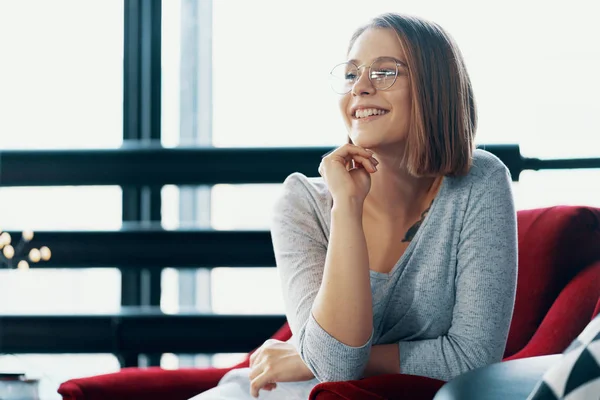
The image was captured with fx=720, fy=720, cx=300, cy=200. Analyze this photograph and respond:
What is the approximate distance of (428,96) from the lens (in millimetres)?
1561

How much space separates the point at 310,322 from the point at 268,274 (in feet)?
5.09

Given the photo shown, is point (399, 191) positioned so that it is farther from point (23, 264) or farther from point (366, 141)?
point (23, 264)

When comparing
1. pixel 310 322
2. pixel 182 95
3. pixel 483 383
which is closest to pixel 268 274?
pixel 182 95

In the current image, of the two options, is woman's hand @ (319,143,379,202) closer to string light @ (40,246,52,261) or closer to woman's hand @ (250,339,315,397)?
woman's hand @ (250,339,315,397)

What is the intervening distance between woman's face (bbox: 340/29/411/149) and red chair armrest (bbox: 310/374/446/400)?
0.53 metres

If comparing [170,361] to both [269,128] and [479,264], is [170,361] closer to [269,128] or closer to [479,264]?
[269,128]

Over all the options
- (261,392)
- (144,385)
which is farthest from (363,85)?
(144,385)

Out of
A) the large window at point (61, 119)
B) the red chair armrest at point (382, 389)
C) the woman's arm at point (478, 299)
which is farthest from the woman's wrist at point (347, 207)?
the large window at point (61, 119)

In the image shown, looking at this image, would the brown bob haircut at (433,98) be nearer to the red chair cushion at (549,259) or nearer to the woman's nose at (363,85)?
the woman's nose at (363,85)

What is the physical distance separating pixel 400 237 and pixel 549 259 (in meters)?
0.41

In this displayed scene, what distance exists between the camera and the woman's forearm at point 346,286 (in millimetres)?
1415

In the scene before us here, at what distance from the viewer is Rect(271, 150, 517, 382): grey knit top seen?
1.44m

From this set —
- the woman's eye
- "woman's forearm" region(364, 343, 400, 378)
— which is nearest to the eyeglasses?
the woman's eye

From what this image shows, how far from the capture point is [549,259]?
1.78 meters
